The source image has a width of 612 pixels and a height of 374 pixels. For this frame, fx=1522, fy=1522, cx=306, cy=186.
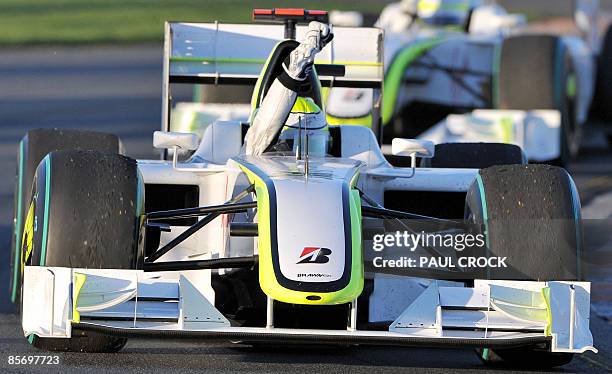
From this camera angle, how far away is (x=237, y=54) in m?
10.0

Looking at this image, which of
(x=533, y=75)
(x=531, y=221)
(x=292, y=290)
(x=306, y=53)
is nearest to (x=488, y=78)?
(x=533, y=75)

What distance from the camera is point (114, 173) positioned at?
6.74 meters

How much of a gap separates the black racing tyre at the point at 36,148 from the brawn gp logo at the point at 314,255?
7.69 ft

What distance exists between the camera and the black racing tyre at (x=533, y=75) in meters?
14.5

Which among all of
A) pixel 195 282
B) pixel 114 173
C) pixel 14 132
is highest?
pixel 114 173

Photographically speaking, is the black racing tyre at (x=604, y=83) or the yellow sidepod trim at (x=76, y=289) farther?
the black racing tyre at (x=604, y=83)

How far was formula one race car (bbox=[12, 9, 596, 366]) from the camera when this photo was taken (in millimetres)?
6320

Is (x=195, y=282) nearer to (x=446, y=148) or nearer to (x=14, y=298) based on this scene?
(x=14, y=298)

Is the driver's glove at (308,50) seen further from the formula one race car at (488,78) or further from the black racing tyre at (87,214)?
the formula one race car at (488,78)

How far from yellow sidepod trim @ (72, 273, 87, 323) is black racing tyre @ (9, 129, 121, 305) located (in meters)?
1.88

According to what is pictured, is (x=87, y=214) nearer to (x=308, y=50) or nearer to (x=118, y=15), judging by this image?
(x=308, y=50)

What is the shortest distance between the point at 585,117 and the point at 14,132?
6.41 metres

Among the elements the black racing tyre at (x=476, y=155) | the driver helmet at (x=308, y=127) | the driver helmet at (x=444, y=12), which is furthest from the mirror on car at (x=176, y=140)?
the driver helmet at (x=444, y=12)

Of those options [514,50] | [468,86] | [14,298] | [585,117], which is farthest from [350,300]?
[585,117]
